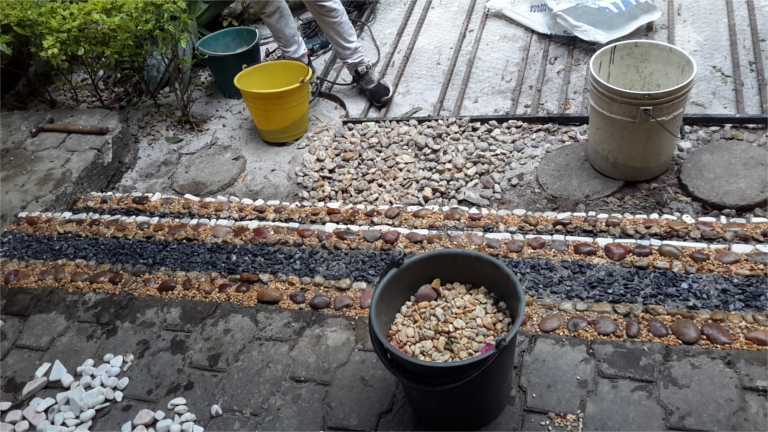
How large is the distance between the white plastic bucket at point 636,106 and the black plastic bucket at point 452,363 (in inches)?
56.9

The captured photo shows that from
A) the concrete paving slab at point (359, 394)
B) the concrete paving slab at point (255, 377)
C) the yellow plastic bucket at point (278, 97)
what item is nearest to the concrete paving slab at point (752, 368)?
the concrete paving slab at point (359, 394)

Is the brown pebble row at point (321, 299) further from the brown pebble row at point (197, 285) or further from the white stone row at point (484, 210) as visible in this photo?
the white stone row at point (484, 210)

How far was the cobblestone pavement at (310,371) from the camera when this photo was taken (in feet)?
7.36

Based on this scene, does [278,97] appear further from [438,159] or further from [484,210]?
[484,210]

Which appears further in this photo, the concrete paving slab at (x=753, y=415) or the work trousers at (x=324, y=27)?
the work trousers at (x=324, y=27)

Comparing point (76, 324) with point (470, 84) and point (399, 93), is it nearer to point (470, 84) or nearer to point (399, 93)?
point (399, 93)

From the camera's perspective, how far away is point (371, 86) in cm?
457

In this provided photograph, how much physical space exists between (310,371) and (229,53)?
3004mm

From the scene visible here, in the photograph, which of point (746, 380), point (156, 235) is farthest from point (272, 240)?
point (746, 380)

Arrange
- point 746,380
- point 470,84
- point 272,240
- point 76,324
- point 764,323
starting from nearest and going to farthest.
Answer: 1. point 746,380
2. point 764,323
3. point 76,324
4. point 272,240
5. point 470,84

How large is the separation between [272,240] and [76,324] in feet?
3.54

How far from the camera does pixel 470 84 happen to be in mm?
4578

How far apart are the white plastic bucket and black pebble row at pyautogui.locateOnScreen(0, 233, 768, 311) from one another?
33.3 inches

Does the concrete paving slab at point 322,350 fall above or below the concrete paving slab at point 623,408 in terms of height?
below
